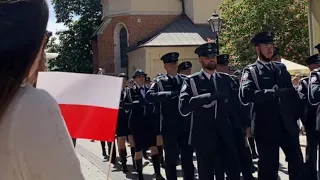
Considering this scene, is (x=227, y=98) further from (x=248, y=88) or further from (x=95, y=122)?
(x=95, y=122)

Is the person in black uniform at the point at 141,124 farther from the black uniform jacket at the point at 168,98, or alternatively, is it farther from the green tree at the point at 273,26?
the green tree at the point at 273,26

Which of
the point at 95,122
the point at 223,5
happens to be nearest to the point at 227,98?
the point at 95,122

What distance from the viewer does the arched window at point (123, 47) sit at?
39.1 meters

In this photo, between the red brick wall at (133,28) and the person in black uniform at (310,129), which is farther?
the red brick wall at (133,28)

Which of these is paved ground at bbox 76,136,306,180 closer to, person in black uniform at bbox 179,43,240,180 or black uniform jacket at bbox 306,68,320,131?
person in black uniform at bbox 179,43,240,180

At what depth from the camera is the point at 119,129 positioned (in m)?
11.1

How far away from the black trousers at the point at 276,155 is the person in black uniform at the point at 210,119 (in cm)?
32

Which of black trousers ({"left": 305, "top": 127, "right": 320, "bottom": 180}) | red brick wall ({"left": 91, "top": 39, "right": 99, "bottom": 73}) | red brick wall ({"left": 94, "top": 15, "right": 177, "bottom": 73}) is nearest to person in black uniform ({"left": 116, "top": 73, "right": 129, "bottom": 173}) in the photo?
black trousers ({"left": 305, "top": 127, "right": 320, "bottom": 180})

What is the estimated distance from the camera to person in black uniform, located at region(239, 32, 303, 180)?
20.7ft

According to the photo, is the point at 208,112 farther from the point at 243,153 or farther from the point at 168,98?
the point at 168,98

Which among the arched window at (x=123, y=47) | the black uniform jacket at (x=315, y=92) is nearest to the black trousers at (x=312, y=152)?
the black uniform jacket at (x=315, y=92)

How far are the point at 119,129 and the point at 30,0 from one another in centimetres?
956

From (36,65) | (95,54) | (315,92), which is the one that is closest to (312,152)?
(315,92)

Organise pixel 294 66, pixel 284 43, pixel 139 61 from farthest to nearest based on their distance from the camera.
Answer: pixel 139 61 < pixel 284 43 < pixel 294 66
